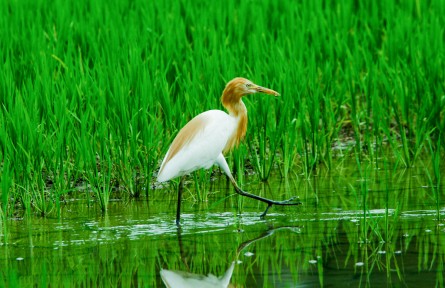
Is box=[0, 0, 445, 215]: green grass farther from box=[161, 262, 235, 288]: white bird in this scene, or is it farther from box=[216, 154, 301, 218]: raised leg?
box=[161, 262, 235, 288]: white bird

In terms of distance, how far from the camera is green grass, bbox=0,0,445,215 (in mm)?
6199

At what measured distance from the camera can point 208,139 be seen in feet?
18.4

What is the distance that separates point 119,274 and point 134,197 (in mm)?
1725

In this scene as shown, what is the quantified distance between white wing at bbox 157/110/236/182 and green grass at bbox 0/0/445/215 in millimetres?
610

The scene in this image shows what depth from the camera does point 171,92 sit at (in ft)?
24.2

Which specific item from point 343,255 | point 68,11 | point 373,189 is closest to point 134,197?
point 373,189

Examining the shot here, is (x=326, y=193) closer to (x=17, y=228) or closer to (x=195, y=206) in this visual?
(x=195, y=206)

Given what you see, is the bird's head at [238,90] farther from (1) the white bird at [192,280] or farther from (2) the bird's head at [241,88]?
(1) the white bird at [192,280]

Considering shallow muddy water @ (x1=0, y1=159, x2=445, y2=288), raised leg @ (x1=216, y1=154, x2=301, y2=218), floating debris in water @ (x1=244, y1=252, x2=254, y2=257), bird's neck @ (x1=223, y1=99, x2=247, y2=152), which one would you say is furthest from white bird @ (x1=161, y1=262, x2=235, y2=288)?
bird's neck @ (x1=223, y1=99, x2=247, y2=152)

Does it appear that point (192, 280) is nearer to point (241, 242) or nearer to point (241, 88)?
point (241, 242)

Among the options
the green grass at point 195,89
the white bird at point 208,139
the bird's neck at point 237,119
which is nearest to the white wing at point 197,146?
the white bird at point 208,139

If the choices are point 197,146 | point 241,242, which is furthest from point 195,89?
point 241,242

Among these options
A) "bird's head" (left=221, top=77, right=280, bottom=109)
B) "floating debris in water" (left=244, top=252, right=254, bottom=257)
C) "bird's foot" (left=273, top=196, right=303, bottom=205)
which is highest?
"bird's head" (left=221, top=77, right=280, bottom=109)

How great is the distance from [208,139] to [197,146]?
0.30 feet
